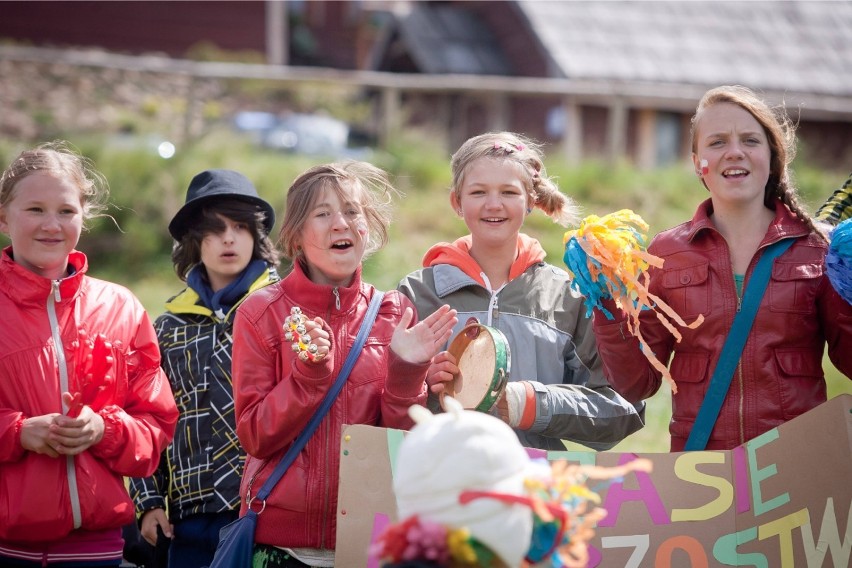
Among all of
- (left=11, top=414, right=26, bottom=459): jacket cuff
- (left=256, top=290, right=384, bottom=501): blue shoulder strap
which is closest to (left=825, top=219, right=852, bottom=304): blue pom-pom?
(left=256, top=290, right=384, bottom=501): blue shoulder strap

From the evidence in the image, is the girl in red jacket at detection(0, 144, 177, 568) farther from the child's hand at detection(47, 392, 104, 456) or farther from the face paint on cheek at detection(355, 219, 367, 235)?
the face paint on cheek at detection(355, 219, 367, 235)

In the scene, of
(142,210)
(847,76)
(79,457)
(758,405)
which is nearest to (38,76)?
(142,210)

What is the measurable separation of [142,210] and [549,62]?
10.8 m

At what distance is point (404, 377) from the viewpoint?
3.34 m

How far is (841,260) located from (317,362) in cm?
171

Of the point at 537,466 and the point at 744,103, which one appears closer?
the point at 537,466

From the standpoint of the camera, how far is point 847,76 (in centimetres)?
2100

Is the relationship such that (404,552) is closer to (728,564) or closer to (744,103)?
(728,564)

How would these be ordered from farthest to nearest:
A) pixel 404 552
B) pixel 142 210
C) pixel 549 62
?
pixel 549 62 < pixel 142 210 < pixel 404 552

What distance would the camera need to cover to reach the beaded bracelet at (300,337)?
10.4 ft

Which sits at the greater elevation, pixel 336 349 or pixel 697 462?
pixel 336 349

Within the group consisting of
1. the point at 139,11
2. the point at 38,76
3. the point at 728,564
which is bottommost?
the point at 728,564

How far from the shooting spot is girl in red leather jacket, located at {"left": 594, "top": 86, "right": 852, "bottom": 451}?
3486mm

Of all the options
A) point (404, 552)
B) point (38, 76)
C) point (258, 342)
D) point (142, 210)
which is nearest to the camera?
point (404, 552)
